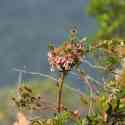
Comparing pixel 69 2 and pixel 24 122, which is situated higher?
pixel 69 2

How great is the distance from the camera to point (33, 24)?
9238 cm

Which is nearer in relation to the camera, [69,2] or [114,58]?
[114,58]

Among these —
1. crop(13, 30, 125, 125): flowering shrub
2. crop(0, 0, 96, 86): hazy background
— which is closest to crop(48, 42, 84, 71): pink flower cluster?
crop(13, 30, 125, 125): flowering shrub

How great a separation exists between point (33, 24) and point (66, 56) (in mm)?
90474

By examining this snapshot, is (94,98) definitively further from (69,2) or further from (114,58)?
(69,2)

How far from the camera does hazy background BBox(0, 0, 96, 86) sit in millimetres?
83494

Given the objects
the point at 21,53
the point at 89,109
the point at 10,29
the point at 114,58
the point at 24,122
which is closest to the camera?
the point at 24,122

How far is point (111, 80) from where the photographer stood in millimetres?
2229

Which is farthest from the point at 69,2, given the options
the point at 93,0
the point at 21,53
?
the point at 93,0

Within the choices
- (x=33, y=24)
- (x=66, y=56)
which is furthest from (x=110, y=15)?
(x=33, y=24)

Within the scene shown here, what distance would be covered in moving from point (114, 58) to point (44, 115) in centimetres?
28

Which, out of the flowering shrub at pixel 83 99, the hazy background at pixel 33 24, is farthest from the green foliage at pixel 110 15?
the hazy background at pixel 33 24

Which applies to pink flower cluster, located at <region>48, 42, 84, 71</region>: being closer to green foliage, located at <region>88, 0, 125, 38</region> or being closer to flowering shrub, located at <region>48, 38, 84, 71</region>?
flowering shrub, located at <region>48, 38, 84, 71</region>

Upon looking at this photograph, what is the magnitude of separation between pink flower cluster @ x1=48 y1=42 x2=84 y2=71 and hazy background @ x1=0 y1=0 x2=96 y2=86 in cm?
7397
